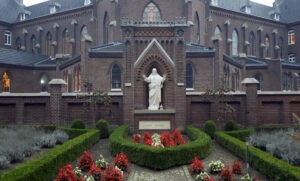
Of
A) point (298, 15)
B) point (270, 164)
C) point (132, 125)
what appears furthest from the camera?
point (298, 15)

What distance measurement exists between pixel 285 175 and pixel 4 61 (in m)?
33.5

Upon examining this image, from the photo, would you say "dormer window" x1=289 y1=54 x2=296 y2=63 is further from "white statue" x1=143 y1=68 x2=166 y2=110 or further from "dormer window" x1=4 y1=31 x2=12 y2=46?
"dormer window" x1=4 y1=31 x2=12 y2=46

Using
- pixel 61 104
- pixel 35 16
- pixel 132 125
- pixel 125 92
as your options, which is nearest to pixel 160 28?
pixel 125 92

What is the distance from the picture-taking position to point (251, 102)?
24.3 meters

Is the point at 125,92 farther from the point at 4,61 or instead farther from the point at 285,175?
the point at 4,61

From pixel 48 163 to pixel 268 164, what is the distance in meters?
7.38

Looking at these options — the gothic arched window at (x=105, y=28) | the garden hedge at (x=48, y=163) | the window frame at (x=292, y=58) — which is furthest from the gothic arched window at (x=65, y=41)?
the window frame at (x=292, y=58)

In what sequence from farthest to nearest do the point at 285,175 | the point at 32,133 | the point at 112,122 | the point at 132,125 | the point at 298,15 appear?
the point at 298,15
the point at 112,122
the point at 132,125
the point at 32,133
the point at 285,175

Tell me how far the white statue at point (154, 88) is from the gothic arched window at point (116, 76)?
1105cm

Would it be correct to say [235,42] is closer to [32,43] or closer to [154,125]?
[154,125]

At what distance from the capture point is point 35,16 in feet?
176

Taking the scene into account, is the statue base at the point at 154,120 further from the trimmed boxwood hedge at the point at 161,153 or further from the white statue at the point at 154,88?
the trimmed boxwood hedge at the point at 161,153

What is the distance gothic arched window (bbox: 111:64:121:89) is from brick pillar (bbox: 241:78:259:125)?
13.4 m

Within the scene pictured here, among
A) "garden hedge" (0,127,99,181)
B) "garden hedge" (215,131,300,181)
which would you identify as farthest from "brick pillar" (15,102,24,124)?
"garden hedge" (215,131,300,181)
